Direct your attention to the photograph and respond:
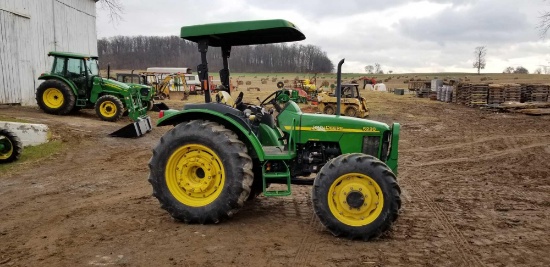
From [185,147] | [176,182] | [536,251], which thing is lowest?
[536,251]

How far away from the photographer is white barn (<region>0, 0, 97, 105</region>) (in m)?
15.8

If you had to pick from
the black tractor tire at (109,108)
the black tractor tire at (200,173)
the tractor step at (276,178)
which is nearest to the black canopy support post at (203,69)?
the black tractor tire at (200,173)

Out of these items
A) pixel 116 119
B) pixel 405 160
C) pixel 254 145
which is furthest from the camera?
pixel 116 119

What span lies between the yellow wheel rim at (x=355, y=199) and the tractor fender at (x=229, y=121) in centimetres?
97

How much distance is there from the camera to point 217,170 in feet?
17.4

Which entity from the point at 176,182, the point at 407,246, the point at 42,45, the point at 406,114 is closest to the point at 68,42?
the point at 42,45

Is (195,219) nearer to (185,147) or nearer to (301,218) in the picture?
(185,147)

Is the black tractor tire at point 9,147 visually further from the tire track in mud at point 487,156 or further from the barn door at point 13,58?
the barn door at point 13,58

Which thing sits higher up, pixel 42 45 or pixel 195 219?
pixel 42 45

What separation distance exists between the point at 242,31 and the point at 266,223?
2289 millimetres

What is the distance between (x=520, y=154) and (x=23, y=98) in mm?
16515

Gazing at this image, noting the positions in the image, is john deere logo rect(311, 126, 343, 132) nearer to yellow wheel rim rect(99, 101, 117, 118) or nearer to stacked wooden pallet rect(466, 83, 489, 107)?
yellow wheel rim rect(99, 101, 117, 118)

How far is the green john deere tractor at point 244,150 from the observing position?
5.09m

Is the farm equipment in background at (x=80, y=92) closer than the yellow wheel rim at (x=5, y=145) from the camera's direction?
No
